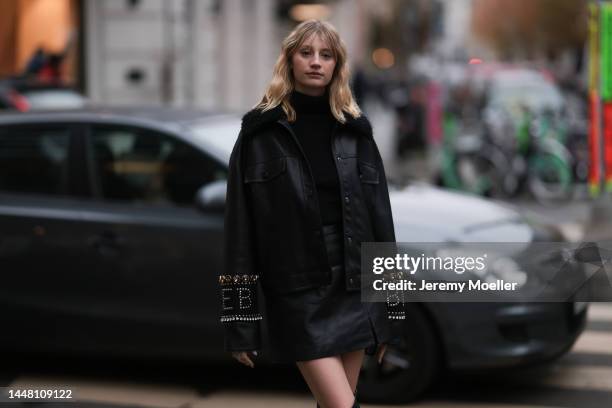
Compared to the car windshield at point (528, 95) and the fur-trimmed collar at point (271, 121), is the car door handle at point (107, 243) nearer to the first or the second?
the fur-trimmed collar at point (271, 121)

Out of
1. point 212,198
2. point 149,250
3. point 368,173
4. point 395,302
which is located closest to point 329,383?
point 395,302

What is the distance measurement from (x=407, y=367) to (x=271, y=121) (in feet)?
7.65

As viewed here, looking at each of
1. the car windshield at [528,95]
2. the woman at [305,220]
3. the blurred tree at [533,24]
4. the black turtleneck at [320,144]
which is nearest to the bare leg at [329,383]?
the woman at [305,220]

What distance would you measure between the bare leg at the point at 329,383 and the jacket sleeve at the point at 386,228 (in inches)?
11.4

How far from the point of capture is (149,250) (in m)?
5.83

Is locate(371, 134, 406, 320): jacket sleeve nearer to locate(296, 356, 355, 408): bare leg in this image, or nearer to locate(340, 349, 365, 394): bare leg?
locate(340, 349, 365, 394): bare leg

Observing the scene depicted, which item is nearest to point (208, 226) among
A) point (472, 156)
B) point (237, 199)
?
point (237, 199)

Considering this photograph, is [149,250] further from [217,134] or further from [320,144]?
[320,144]

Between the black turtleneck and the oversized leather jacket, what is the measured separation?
28 mm

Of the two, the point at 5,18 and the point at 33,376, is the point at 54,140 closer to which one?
the point at 33,376

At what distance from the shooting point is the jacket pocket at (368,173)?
365 centimetres

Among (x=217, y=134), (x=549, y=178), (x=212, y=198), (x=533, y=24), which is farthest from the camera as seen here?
(x=533, y=24)

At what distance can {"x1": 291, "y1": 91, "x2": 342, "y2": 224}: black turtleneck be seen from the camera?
360 centimetres

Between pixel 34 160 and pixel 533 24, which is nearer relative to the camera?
pixel 34 160
